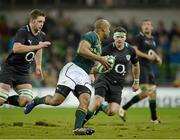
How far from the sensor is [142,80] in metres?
19.6

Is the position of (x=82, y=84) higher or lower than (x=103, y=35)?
lower

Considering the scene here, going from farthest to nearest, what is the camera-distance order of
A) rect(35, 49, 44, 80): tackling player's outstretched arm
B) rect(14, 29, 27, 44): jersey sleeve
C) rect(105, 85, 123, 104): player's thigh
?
rect(105, 85, 123, 104): player's thigh < rect(35, 49, 44, 80): tackling player's outstretched arm < rect(14, 29, 27, 44): jersey sleeve

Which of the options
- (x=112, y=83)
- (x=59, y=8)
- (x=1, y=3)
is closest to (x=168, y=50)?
(x=59, y=8)

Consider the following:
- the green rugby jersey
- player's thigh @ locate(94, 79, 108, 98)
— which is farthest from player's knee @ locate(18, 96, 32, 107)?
the green rugby jersey

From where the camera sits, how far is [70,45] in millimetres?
30047

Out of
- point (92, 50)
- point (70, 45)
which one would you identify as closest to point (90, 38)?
point (92, 50)

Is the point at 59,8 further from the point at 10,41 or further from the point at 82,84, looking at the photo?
the point at 82,84

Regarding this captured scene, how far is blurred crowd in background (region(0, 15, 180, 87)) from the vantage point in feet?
92.6

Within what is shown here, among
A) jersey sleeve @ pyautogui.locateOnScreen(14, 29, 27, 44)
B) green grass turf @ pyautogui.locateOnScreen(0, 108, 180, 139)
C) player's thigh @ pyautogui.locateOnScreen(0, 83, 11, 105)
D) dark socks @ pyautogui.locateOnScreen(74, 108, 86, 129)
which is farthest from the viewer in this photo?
player's thigh @ pyautogui.locateOnScreen(0, 83, 11, 105)

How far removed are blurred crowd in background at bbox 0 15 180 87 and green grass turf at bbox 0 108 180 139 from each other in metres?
5.11

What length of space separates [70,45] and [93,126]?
1286 centimetres

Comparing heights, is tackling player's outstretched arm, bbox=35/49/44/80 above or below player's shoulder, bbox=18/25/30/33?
below

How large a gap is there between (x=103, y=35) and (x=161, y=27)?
50.4 ft

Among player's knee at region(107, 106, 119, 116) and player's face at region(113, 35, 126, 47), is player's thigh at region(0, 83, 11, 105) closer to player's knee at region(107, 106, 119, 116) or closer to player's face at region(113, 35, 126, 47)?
player's knee at region(107, 106, 119, 116)
